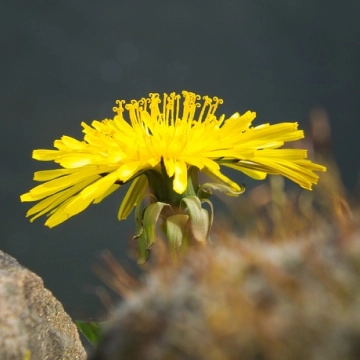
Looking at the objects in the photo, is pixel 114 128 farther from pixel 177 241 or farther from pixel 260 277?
pixel 260 277

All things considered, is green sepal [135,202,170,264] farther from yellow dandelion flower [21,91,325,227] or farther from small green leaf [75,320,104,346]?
small green leaf [75,320,104,346]

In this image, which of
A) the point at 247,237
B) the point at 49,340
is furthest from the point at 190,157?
the point at 247,237

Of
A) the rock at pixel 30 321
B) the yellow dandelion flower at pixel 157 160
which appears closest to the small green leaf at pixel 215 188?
the yellow dandelion flower at pixel 157 160

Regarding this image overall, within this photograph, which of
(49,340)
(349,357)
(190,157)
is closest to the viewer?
(349,357)

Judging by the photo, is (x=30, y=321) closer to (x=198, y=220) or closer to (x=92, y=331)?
(x=92, y=331)

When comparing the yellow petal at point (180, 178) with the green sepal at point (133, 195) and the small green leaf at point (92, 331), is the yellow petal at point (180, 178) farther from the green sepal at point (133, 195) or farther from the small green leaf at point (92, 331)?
the small green leaf at point (92, 331)

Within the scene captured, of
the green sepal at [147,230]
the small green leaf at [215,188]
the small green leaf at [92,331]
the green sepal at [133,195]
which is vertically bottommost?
the small green leaf at [92,331]

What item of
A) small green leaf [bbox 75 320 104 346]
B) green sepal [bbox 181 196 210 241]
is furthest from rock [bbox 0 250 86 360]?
green sepal [bbox 181 196 210 241]
